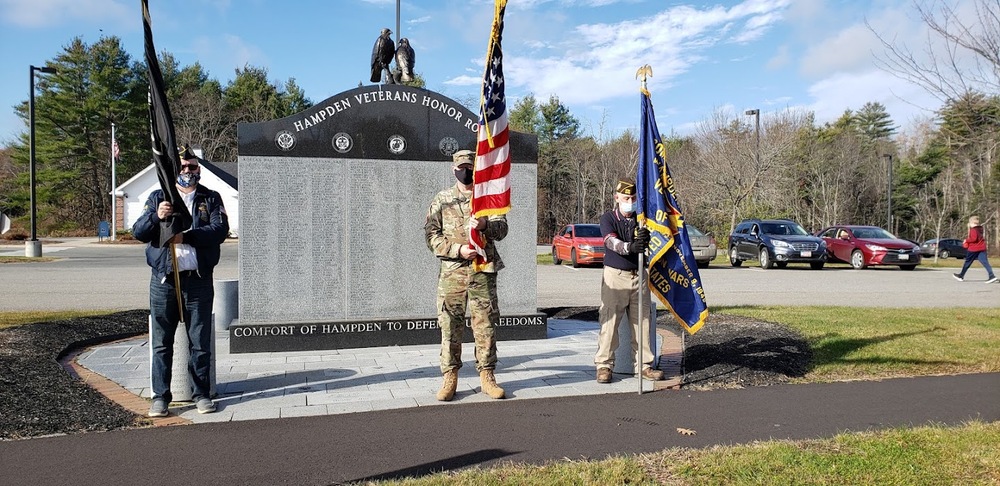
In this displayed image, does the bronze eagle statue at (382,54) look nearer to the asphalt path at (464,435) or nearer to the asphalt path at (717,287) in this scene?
the asphalt path at (717,287)

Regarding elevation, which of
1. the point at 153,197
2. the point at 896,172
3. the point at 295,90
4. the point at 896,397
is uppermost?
the point at 295,90

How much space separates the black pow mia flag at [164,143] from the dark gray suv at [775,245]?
21574mm

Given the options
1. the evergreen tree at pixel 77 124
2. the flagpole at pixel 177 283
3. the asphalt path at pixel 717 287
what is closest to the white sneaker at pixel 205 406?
the flagpole at pixel 177 283

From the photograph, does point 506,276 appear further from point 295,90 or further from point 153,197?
point 295,90

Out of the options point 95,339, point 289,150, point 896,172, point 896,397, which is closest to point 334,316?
point 289,150

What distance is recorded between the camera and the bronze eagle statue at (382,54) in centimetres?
1006

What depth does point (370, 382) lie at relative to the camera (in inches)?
260

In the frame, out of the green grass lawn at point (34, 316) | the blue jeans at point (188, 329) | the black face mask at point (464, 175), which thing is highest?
the black face mask at point (464, 175)

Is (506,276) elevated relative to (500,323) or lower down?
elevated

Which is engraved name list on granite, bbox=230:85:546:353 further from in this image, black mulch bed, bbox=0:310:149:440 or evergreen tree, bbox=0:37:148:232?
evergreen tree, bbox=0:37:148:232

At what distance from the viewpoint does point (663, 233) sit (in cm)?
630

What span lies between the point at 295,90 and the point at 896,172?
49016 mm

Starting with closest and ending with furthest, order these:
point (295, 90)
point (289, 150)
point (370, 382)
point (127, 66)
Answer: point (370, 382) → point (289, 150) → point (127, 66) → point (295, 90)

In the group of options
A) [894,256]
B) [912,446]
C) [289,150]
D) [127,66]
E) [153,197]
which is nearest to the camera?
[912,446]
